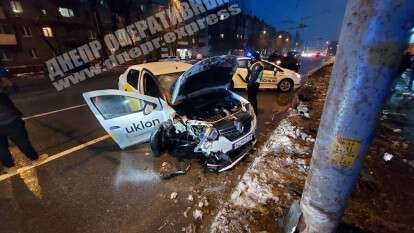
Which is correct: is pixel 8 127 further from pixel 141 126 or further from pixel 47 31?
pixel 47 31

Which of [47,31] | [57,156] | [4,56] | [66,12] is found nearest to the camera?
[57,156]

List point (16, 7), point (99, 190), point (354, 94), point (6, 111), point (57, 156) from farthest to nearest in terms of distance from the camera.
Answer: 1. point (16, 7)
2. point (57, 156)
3. point (6, 111)
4. point (99, 190)
5. point (354, 94)

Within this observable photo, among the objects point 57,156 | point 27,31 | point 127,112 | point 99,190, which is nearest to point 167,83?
point 127,112

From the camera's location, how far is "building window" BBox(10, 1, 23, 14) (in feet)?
64.0

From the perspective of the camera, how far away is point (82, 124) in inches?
236

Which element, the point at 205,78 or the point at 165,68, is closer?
the point at 205,78

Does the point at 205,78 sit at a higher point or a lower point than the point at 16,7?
lower

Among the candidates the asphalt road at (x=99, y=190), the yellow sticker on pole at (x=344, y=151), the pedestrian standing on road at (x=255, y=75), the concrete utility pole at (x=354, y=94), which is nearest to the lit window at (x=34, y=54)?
the asphalt road at (x=99, y=190)

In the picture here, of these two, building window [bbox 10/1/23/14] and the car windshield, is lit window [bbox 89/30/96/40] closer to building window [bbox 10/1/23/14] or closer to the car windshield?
building window [bbox 10/1/23/14]

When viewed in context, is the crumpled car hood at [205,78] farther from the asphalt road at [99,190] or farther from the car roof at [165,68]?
the asphalt road at [99,190]

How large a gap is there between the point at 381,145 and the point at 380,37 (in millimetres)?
4188

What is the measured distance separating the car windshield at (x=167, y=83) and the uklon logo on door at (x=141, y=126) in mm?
491

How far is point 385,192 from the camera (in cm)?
304

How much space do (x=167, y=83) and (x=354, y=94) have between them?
12.4 ft
